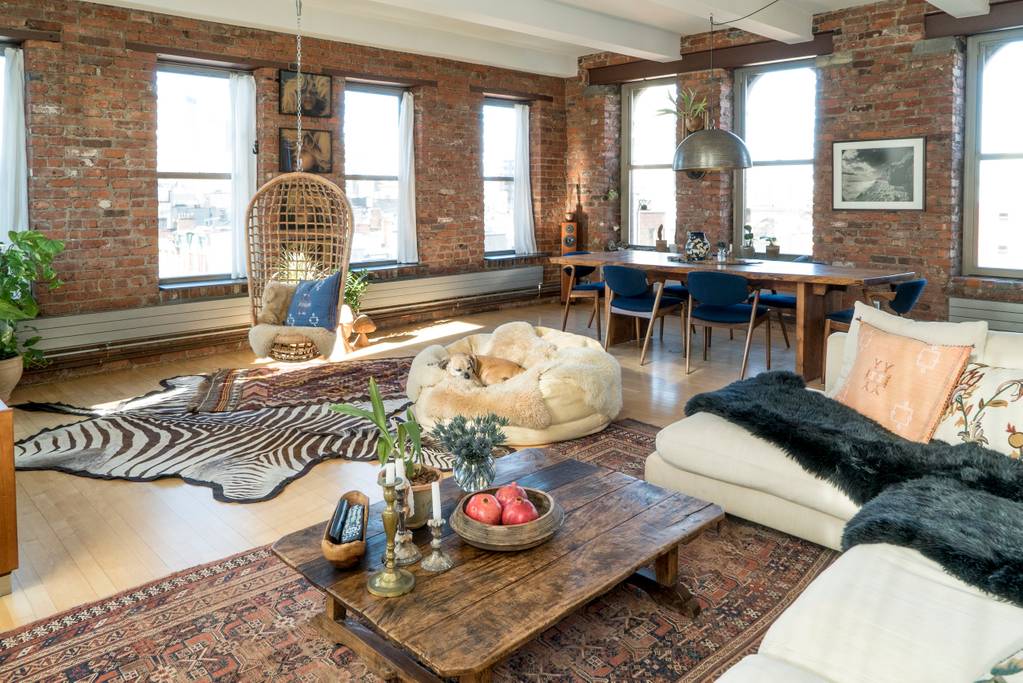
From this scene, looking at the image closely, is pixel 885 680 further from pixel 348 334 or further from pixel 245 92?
pixel 245 92

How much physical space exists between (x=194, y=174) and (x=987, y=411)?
642 centimetres

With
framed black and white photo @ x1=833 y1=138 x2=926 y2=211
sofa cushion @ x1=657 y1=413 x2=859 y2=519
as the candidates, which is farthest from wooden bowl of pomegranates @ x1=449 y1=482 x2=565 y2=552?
framed black and white photo @ x1=833 y1=138 x2=926 y2=211

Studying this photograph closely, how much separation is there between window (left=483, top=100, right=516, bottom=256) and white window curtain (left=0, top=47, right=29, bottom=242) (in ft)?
15.7

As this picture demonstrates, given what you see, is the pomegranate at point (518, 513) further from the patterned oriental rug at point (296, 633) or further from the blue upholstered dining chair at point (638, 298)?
the blue upholstered dining chair at point (638, 298)

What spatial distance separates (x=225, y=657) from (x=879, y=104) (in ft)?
23.4

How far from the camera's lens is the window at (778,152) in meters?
8.08

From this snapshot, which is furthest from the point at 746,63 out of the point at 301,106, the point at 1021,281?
the point at 301,106

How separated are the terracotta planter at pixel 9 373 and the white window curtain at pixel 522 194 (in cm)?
585

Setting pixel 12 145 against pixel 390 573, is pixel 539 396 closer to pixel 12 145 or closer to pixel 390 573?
pixel 390 573

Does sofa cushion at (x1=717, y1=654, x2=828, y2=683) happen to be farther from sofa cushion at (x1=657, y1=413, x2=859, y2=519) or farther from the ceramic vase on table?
the ceramic vase on table

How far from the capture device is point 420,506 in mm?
2531

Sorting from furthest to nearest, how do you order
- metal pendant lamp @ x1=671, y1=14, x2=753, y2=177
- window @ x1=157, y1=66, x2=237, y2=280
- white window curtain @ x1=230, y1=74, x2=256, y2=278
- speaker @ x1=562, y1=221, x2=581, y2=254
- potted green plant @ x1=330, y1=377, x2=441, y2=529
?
1. speaker @ x1=562, y1=221, x2=581, y2=254
2. white window curtain @ x1=230, y1=74, x2=256, y2=278
3. window @ x1=157, y1=66, x2=237, y2=280
4. metal pendant lamp @ x1=671, y1=14, x2=753, y2=177
5. potted green plant @ x1=330, y1=377, x2=441, y2=529

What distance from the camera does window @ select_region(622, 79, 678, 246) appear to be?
30.7ft

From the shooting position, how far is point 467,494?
2670mm
